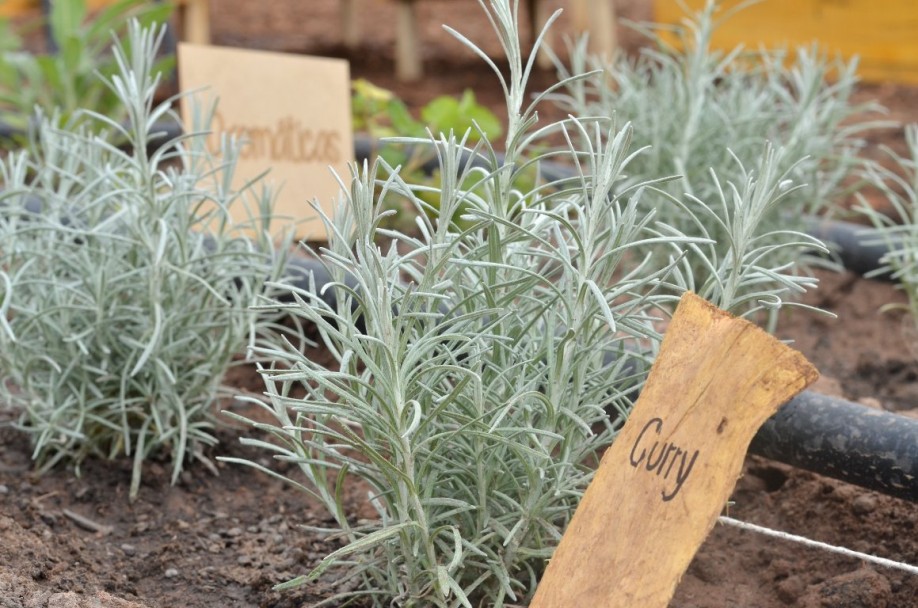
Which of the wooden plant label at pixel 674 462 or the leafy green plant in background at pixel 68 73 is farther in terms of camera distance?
the leafy green plant in background at pixel 68 73

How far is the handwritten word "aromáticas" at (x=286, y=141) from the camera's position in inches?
79.9

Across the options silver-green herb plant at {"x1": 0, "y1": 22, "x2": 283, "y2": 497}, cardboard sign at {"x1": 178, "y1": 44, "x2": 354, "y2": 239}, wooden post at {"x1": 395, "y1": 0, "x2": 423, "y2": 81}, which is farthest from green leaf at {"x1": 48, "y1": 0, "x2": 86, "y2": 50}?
silver-green herb plant at {"x1": 0, "y1": 22, "x2": 283, "y2": 497}

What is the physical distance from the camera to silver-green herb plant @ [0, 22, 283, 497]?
1354 mm

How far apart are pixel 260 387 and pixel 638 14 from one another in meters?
4.30

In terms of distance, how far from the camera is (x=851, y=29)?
369cm

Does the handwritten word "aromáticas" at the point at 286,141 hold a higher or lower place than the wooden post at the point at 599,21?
lower

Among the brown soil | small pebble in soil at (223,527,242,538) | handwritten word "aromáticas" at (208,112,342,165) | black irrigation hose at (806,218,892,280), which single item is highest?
handwritten word "aromáticas" at (208,112,342,165)

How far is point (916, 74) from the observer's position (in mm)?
3646

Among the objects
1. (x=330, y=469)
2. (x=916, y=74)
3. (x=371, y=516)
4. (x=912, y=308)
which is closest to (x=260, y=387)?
(x=330, y=469)

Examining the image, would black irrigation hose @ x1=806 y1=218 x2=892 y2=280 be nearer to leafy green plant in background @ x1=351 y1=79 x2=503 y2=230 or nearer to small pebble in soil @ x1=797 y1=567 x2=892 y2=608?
leafy green plant in background @ x1=351 y1=79 x2=503 y2=230

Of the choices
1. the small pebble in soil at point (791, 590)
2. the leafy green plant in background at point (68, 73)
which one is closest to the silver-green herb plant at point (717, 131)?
the small pebble in soil at point (791, 590)

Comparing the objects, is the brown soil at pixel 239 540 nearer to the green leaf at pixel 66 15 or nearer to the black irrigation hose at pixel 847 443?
the black irrigation hose at pixel 847 443

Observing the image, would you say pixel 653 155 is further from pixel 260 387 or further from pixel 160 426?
pixel 160 426

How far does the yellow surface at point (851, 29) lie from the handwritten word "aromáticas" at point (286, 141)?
196cm
